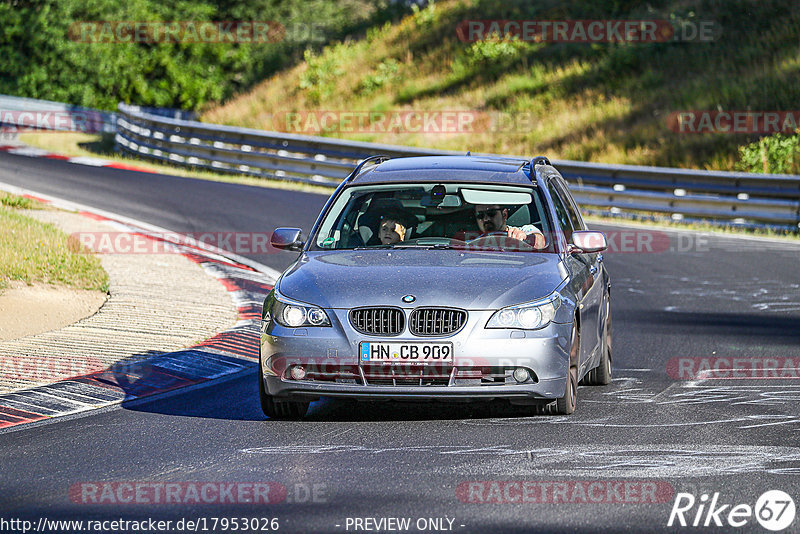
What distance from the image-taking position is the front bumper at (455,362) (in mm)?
7590

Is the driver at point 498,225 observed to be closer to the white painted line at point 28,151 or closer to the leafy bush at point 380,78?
the white painted line at point 28,151

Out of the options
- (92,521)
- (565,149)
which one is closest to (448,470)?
(92,521)

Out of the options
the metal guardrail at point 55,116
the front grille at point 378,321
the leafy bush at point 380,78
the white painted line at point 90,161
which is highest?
the leafy bush at point 380,78

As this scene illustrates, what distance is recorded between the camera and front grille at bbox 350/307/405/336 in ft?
25.0

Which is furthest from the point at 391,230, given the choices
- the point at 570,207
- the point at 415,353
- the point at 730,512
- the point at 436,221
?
the point at 730,512

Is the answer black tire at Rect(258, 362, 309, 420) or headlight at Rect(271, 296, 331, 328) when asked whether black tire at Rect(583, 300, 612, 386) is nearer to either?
black tire at Rect(258, 362, 309, 420)

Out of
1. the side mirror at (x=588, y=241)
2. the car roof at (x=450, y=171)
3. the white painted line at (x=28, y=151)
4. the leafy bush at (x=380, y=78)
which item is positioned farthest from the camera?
the leafy bush at (x=380, y=78)

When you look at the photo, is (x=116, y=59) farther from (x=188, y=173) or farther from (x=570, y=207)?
(x=570, y=207)

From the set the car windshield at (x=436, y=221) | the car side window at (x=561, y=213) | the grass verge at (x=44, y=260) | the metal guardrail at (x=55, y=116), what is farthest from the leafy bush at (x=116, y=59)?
the car windshield at (x=436, y=221)

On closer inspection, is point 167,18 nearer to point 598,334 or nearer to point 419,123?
point 419,123

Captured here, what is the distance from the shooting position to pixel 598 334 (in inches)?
363

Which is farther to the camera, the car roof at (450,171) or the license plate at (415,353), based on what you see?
the car roof at (450,171)

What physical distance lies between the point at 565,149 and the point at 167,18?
35.2 meters

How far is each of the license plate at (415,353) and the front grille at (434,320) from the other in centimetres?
9
